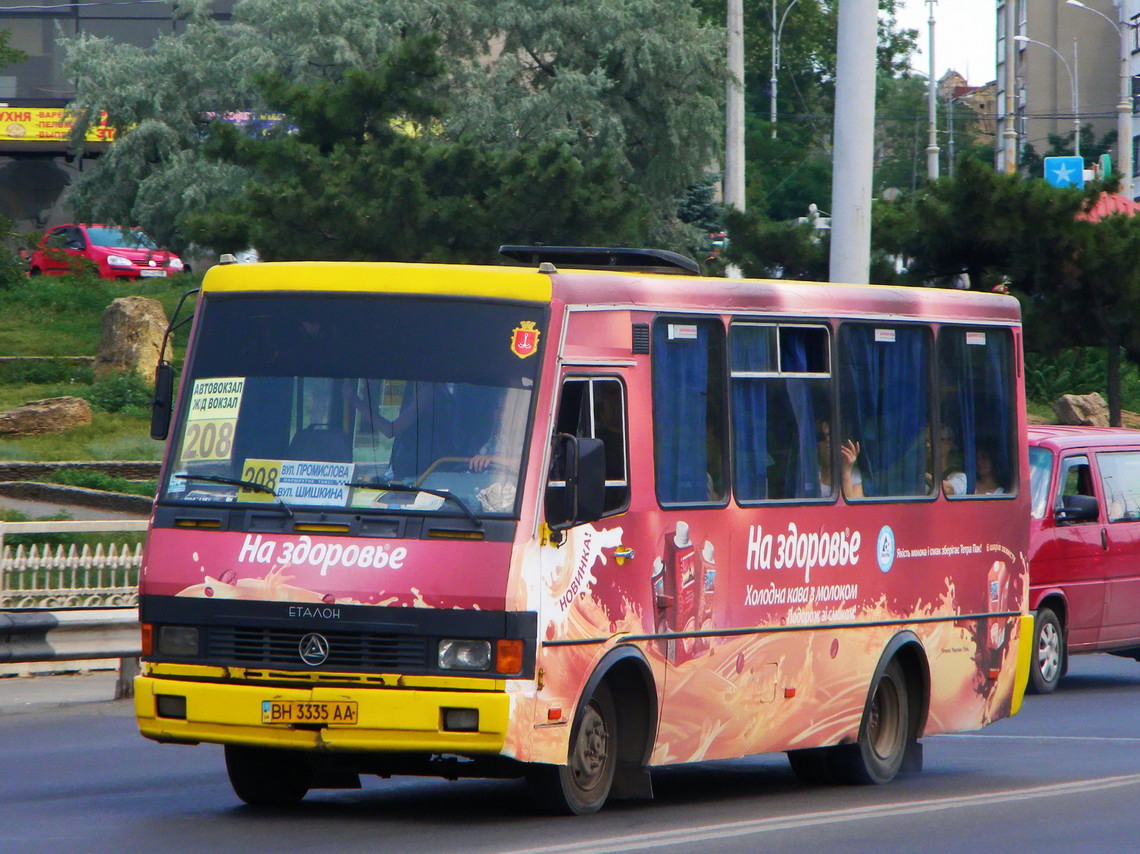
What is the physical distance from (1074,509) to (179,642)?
9.66m

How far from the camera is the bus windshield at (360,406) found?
8281 millimetres

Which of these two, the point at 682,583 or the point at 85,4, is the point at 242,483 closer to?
the point at 682,583

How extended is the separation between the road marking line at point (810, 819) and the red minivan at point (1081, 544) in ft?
17.2

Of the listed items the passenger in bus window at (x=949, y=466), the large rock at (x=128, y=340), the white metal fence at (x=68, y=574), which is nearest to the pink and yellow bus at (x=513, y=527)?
the passenger in bus window at (x=949, y=466)

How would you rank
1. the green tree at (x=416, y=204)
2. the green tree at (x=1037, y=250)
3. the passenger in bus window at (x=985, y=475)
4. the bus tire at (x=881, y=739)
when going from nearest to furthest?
the bus tire at (x=881, y=739) → the passenger in bus window at (x=985, y=475) → the green tree at (x=1037, y=250) → the green tree at (x=416, y=204)

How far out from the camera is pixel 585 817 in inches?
342

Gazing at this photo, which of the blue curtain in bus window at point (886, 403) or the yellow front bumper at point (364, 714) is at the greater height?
the blue curtain in bus window at point (886, 403)

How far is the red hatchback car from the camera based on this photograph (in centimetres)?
4203

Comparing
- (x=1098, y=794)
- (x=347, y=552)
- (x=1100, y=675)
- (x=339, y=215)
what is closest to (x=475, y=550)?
(x=347, y=552)

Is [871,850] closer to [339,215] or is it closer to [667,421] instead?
[667,421]

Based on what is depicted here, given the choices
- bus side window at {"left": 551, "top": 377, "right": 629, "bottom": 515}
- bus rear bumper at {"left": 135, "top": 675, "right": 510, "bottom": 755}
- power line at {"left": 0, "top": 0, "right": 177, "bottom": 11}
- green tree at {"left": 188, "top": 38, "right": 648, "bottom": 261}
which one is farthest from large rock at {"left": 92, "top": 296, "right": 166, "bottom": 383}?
power line at {"left": 0, "top": 0, "right": 177, "bottom": 11}

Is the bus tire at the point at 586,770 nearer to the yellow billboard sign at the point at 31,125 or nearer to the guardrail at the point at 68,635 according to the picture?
the guardrail at the point at 68,635

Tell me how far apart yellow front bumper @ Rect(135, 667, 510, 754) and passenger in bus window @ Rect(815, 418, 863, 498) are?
8.98 feet

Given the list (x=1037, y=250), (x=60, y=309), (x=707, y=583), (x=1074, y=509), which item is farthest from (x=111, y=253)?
(x=707, y=583)
